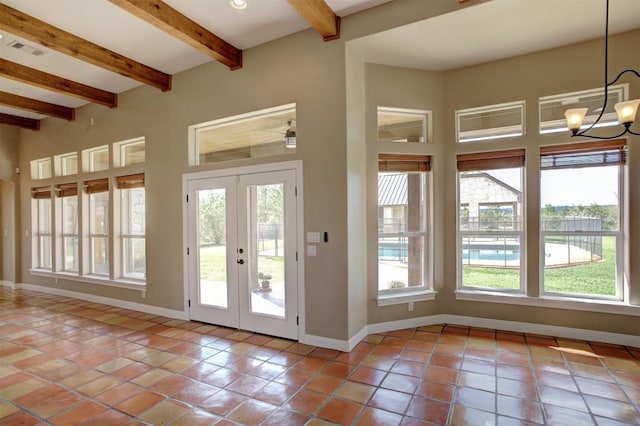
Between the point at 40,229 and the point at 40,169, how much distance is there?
126cm

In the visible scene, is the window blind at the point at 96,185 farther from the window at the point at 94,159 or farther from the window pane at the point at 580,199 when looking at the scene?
the window pane at the point at 580,199

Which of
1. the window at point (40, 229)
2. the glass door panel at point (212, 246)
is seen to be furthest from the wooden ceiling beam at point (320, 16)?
the window at point (40, 229)

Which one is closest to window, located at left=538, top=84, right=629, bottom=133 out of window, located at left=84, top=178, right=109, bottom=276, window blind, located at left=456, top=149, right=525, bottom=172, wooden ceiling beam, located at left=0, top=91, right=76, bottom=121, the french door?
window blind, located at left=456, top=149, right=525, bottom=172

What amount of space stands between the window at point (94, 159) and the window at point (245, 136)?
2.39 m

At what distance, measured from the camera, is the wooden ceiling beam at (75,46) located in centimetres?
310

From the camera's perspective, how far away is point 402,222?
159 inches

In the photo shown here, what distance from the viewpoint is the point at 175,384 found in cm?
271

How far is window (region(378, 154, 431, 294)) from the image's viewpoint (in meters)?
3.96

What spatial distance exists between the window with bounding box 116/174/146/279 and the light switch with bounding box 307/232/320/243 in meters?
3.08

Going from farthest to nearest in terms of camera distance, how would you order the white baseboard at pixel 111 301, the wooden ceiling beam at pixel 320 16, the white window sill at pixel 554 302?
the white baseboard at pixel 111 301, the white window sill at pixel 554 302, the wooden ceiling beam at pixel 320 16

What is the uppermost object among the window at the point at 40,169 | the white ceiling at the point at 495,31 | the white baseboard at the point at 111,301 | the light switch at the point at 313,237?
the white ceiling at the point at 495,31

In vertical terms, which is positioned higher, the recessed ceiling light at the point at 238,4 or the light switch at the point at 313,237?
the recessed ceiling light at the point at 238,4

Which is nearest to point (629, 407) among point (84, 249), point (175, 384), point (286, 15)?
point (175, 384)

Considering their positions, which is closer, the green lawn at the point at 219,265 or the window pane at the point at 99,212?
the green lawn at the point at 219,265
